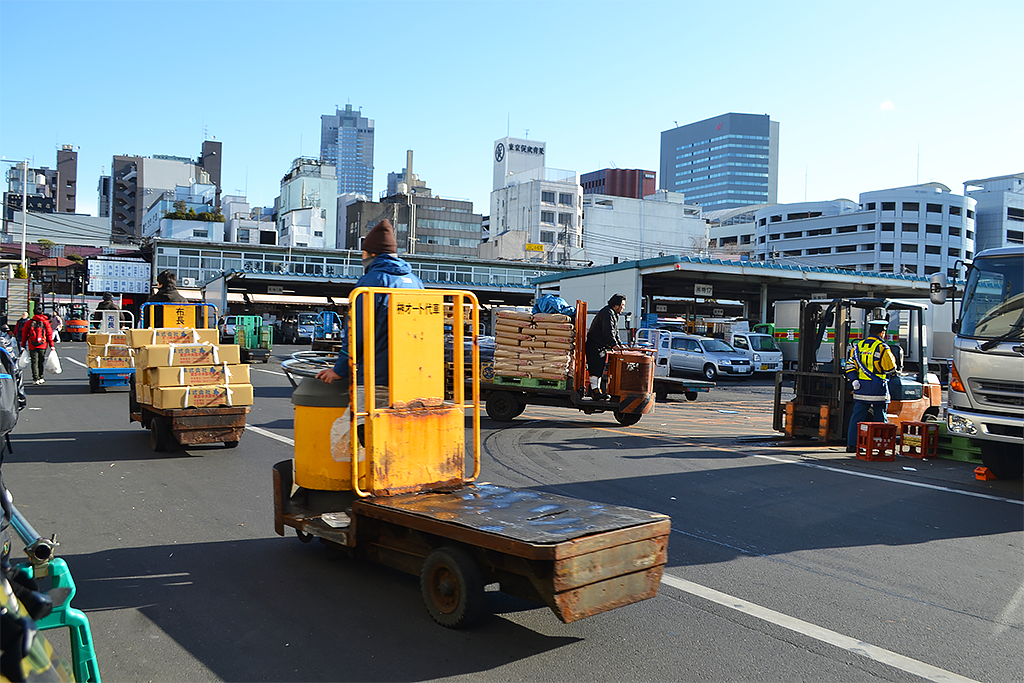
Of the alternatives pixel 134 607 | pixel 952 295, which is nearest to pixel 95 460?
pixel 134 607

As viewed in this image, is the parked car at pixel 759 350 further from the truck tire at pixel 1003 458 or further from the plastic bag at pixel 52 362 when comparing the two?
the plastic bag at pixel 52 362

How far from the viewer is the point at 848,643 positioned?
4512mm

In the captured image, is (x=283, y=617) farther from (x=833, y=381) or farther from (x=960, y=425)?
(x=833, y=381)

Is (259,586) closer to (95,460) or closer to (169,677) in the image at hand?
(169,677)

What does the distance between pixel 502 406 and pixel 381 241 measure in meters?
9.29

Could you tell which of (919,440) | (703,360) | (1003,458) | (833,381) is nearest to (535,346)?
(833,381)

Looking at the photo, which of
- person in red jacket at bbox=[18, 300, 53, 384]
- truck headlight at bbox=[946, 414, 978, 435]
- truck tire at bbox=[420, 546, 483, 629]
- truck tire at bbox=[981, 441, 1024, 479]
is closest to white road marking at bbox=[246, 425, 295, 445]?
truck tire at bbox=[420, 546, 483, 629]

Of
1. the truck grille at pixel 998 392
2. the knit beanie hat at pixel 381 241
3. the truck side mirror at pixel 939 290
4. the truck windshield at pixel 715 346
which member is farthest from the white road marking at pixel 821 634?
the truck windshield at pixel 715 346

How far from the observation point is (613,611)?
4.94m

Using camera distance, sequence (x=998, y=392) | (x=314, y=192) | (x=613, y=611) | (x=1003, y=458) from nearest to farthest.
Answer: (x=613, y=611)
(x=998, y=392)
(x=1003, y=458)
(x=314, y=192)

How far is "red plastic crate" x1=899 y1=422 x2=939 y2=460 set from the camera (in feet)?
38.1

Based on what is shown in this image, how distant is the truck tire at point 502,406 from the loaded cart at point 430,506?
8.57 meters

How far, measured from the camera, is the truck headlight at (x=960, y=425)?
941cm

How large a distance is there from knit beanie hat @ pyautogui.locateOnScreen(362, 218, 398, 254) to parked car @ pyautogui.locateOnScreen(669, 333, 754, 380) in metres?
25.2
